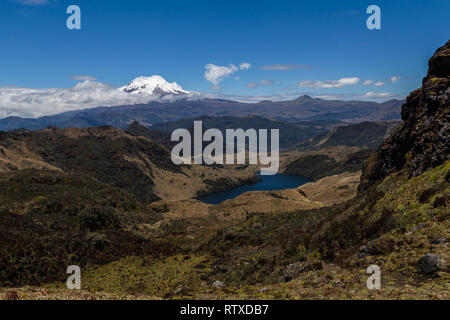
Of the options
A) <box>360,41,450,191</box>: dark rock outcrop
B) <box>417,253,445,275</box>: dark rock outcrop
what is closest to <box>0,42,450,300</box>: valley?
<box>417,253,445,275</box>: dark rock outcrop

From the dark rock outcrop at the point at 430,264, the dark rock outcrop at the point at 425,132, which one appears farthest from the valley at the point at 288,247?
the dark rock outcrop at the point at 425,132

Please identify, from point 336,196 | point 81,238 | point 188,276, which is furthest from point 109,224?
point 336,196

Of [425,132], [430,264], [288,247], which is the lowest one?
[288,247]

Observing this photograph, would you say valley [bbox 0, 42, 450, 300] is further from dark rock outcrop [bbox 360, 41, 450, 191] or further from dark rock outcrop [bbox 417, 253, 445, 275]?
dark rock outcrop [bbox 360, 41, 450, 191]

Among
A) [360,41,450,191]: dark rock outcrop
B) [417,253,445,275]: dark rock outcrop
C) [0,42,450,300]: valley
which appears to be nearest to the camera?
[417,253,445,275]: dark rock outcrop

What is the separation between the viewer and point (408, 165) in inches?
1309

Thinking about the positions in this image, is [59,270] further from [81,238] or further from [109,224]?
[109,224]

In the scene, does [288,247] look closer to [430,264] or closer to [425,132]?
[430,264]

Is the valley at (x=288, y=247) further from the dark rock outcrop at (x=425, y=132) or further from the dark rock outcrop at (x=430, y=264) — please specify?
Answer: the dark rock outcrop at (x=425, y=132)

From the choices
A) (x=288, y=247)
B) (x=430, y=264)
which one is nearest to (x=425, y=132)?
(x=288, y=247)

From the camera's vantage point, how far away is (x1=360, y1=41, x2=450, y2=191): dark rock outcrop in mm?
28359

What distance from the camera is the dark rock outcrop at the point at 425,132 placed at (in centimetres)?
2836

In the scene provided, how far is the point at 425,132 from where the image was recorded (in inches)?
1284
